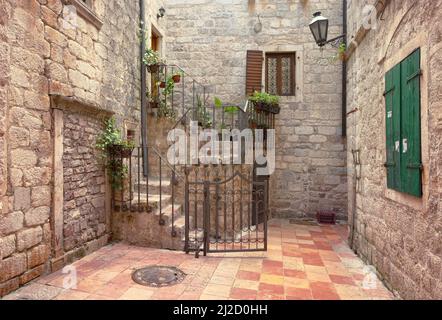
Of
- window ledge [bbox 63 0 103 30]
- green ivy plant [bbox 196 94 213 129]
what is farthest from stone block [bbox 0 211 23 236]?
green ivy plant [bbox 196 94 213 129]

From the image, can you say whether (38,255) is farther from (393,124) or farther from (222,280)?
(393,124)

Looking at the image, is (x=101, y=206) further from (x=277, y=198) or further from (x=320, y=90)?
(x=320, y=90)

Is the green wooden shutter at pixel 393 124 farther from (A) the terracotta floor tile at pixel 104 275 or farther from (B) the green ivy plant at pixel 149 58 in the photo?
(B) the green ivy plant at pixel 149 58

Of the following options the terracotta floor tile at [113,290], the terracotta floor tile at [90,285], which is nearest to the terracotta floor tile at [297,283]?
the terracotta floor tile at [113,290]

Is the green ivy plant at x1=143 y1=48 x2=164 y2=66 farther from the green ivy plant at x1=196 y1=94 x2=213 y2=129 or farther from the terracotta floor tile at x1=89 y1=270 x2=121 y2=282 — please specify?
the terracotta floor tile at x1=89 y1=270 x2=121 y2=282

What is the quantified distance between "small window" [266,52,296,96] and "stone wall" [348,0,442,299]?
2.57 meters

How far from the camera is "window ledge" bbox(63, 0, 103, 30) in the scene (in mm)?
3893

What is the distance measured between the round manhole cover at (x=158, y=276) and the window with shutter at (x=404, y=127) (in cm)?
272

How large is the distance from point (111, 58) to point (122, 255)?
3.34 m

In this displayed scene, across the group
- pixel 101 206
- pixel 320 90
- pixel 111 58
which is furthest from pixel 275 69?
pixel 101 206

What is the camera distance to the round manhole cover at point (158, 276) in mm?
3311

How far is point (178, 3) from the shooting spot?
312 inches

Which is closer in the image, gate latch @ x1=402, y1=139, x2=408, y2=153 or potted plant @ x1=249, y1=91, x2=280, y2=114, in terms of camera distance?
gate latch @ x1=402, y1=139, x2=408, y2=153

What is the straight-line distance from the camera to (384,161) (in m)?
3.54
